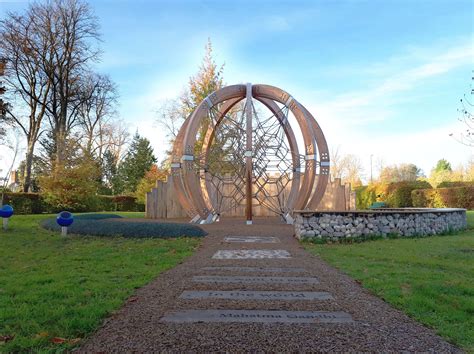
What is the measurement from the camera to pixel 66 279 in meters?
5.35

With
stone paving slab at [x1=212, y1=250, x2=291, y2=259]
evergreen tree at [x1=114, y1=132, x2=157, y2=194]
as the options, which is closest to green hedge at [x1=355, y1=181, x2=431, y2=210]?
stone paving slab at [x1=212, y1=250, x2=291, y2=259]

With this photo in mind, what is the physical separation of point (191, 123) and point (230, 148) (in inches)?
78.6

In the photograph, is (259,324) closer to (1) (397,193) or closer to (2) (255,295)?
(2) (255,295)

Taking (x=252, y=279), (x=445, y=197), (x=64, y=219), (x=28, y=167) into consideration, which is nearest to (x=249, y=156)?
(x=64, y=219)

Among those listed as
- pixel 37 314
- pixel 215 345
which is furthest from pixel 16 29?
pixel 215 345

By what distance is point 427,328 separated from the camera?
3.59 metres

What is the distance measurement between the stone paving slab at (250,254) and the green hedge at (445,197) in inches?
583

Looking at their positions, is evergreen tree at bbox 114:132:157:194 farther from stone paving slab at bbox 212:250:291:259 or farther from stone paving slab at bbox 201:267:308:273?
stone paving slab at bbox 201:267:308:273

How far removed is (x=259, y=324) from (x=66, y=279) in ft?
10.7

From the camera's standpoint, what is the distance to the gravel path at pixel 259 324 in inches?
122

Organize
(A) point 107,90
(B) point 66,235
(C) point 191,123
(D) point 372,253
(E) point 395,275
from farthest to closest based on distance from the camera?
(A) point 107,90
(C) point 191,123
(B) point 66,235
(D) point 372,253
(E) point 395,275

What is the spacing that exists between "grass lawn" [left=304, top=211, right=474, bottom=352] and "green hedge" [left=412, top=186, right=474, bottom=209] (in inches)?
435

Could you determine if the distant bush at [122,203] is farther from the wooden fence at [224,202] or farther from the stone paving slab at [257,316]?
the stone paving slab at [257,316]

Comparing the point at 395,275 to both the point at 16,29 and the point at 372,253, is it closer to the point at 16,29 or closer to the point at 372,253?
the point at 372,253
